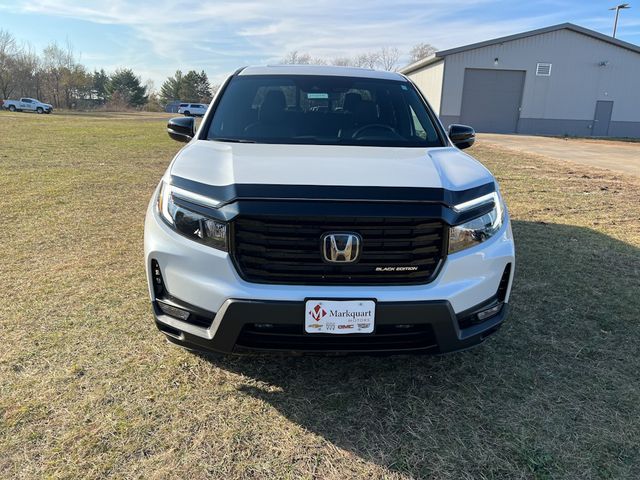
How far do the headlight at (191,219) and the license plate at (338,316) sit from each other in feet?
1.62

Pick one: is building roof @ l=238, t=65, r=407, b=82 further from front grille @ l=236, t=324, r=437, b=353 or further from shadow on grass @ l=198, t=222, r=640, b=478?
front grille @ l=236, t=324, r=437, b=353

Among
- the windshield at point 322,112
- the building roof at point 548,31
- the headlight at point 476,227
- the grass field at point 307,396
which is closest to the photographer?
the grass field at point 307,396

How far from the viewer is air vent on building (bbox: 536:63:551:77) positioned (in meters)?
27.0

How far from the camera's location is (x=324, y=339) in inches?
83.8

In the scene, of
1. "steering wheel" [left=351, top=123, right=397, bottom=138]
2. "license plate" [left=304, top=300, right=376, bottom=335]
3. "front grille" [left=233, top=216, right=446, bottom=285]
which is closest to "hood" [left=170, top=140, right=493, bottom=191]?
"front grille" [left=233, top=216, right=446, bottom=285]

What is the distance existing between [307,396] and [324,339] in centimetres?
56

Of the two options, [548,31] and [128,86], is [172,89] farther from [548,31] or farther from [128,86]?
[548,31]

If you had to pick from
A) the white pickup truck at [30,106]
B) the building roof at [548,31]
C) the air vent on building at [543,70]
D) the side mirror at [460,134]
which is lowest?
the white pickup truck at [30,106]

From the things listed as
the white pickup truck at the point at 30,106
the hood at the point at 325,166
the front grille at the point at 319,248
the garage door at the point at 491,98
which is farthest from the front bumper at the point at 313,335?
the white pickup truck at the point at 30,106

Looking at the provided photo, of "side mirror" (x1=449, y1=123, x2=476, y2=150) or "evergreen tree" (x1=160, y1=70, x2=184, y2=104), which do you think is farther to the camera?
"evergreen tree" (x1=160, y1=70, x2=184, y2=104)

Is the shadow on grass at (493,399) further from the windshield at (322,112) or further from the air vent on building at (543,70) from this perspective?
the air vent on building at (543,70)

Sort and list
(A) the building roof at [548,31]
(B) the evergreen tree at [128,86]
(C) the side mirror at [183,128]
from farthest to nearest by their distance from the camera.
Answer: (B) the evergreen tree at [128,86]
(A) the building roof at [548,31]
(C) the side mirror at [183,128]

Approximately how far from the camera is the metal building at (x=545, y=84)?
2683cm

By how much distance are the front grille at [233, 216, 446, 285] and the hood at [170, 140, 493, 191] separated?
8.0 inches
